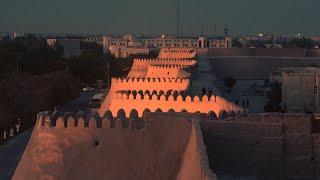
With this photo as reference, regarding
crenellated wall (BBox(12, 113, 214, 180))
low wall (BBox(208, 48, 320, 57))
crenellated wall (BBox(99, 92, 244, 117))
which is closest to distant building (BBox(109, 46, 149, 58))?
low wall (BBox(208, 48, 320, 57))

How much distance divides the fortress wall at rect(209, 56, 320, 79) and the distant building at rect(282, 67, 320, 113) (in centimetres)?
1831

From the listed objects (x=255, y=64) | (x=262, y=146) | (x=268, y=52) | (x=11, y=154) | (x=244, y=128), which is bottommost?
(x=11, y=154)

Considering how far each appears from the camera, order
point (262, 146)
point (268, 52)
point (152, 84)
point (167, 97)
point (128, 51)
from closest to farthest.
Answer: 1. point (262, 146)
2. point (167, 97)
3. point (152, 84)
4. point (268, 52)
5. point (128, 51)

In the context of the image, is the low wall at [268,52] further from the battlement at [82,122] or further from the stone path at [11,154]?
the battlement at [82,122]

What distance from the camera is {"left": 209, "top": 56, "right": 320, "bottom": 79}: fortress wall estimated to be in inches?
1711

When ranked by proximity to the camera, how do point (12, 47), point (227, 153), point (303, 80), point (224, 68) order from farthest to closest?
point (12, 47) < point (224, 68) < point (303, 80) < point (227, 153)

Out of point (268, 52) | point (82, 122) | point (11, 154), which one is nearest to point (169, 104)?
point (82, 122)

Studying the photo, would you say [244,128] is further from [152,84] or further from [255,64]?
[255,64]

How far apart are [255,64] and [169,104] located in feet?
112

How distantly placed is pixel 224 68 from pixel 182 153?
3560cm

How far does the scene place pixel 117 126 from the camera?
764 centimetres

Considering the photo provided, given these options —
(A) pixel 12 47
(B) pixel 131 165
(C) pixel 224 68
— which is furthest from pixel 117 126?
(A) pixel 12 47

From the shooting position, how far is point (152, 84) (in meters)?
15.1

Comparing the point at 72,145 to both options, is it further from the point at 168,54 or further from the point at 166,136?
the point at 168,54
